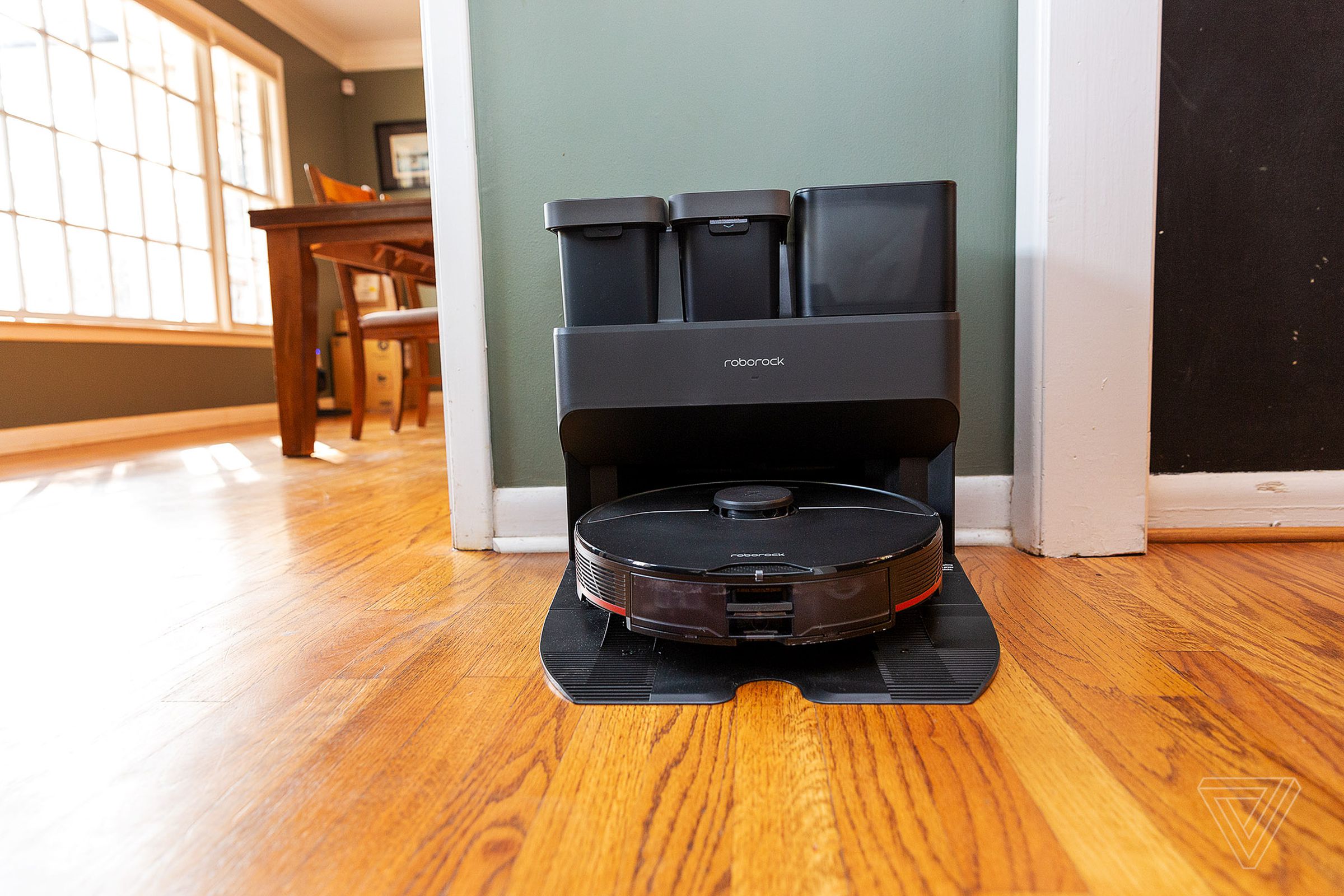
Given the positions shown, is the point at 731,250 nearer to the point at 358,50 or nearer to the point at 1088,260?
the point at 1088,260

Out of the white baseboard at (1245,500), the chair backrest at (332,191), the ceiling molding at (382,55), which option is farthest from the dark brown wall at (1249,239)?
the ceiling molding at (382,55)

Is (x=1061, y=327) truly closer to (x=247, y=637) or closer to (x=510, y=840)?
(x=510, y=840)

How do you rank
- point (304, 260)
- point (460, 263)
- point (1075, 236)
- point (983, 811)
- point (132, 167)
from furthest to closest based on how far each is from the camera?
→ point (132, 167)
point (304, 260)
point (460, 263)
point (1075, 236)
point (983, 811)

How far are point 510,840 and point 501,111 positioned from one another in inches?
44.0

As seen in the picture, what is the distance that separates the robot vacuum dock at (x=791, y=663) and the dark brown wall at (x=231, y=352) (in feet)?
11.3

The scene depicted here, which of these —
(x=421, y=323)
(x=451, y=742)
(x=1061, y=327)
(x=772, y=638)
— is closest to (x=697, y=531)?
(x=772, y=638)

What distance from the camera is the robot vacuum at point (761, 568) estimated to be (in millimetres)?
709

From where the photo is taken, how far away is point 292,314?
8.02 ft

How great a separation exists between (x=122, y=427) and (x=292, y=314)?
71.8 inches

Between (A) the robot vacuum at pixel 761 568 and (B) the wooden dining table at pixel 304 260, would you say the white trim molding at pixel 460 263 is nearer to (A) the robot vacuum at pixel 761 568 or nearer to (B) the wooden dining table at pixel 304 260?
(A) the robot vacuum at pixel 761 568

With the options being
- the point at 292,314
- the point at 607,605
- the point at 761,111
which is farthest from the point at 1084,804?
the point at 292,314

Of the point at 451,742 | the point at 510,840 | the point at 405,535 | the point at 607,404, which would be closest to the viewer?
the point at 510,840

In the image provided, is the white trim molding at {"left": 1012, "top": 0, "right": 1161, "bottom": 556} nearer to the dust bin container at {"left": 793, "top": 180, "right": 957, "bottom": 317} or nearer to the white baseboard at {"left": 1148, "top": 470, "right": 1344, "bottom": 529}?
the white baseboard at {"left": 1148, "top": 470, "right": 1344, "bottom": 529}

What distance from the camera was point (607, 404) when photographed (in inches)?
36.8
